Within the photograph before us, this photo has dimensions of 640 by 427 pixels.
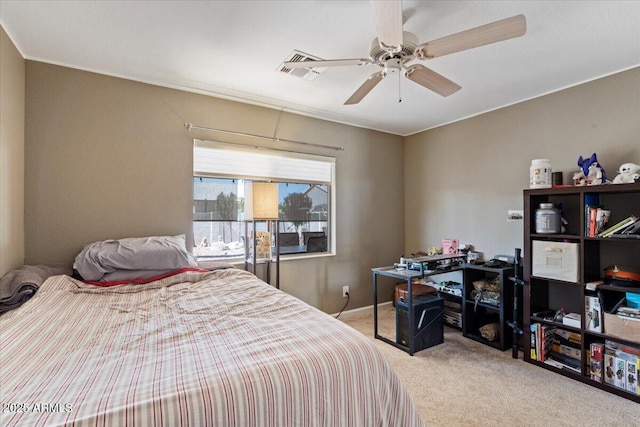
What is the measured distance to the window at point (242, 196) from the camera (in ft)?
9.80

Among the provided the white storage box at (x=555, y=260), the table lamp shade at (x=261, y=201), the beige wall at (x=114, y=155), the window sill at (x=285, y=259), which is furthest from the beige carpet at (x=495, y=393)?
the table lamp shade at (x=261, y=201)

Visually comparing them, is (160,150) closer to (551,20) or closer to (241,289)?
(241,289)

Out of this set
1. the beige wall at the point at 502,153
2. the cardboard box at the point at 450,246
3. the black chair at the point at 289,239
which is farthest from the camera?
the cardboard box at the point at 450,246

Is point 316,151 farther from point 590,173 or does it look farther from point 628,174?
point 628,174

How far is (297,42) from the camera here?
2072mm

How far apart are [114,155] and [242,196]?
45.2 inches

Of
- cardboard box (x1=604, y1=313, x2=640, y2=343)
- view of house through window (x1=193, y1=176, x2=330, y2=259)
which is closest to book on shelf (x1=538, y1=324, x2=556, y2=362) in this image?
cardboard box (x1=604, y1=313, x2=640, y2=343)

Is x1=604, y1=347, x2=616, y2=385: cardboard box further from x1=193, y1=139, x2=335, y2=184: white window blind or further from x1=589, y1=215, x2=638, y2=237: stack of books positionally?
x1=193, y1=139, x2=335, y2=184: white window blind

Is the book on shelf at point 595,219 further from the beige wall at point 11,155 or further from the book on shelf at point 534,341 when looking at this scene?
the beige wall at point 11,155

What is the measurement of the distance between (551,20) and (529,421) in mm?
2434

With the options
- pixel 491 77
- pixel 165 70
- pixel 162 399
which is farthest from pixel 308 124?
pixel 162 399

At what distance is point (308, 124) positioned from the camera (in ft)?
11.6

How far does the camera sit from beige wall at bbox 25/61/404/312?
2305 millimetres

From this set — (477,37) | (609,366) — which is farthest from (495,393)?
(477,37)
